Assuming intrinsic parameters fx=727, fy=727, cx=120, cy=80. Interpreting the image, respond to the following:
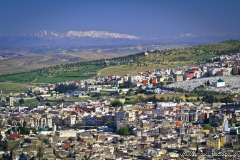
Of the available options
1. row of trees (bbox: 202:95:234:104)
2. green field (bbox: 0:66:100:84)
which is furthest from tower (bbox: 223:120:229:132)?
green field (bbox: 0:66:100:84)

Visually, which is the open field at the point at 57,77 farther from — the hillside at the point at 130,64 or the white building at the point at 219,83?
the white building at the point at 219,83

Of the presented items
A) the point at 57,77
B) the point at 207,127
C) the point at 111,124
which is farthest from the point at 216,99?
the point at 57,77

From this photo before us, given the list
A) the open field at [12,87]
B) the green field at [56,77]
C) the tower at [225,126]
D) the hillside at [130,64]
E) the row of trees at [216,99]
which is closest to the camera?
the tower at [225,126]

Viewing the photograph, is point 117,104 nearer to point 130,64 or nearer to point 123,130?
point 123,130

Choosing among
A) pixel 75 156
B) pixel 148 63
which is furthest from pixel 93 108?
pixel 148 63

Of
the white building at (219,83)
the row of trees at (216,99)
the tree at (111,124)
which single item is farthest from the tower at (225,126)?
the white building at (219,83)

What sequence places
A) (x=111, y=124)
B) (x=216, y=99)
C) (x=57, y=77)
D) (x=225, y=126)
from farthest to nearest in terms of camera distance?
(x=57, y=77) < (x=216, y=99) < (x=111, y=124) < (x=225, y=126)

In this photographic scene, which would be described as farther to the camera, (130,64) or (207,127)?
(130,64)
